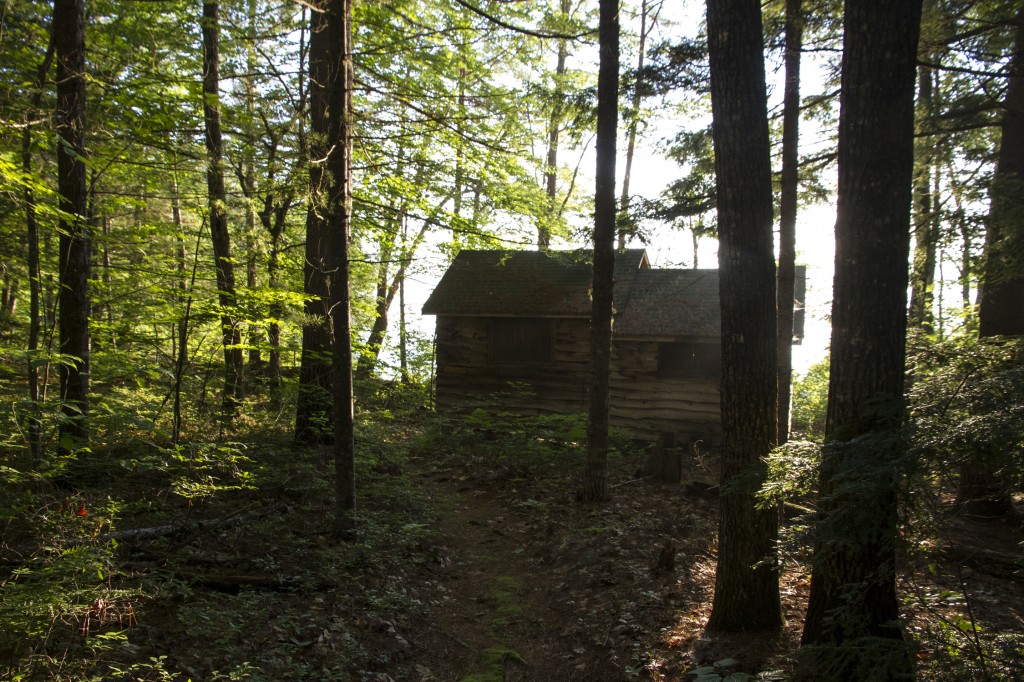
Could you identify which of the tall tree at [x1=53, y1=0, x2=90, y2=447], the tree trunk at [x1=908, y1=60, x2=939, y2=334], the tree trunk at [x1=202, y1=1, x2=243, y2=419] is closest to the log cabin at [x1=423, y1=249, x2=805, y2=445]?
the tree trunk at [x1=908, y1=60, x2=939, y2=334]

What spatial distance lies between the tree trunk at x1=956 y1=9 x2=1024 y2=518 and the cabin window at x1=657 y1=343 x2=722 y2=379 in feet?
22.1

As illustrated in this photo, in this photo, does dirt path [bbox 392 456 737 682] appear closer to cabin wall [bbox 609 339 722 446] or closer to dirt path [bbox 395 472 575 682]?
dirt path [bbox 395 472 575 682]

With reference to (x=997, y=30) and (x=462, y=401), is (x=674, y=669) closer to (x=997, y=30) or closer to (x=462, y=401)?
(x=997, y=30)

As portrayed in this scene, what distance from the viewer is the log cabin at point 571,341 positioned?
1566 cm

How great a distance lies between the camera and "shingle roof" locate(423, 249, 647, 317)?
16.7m

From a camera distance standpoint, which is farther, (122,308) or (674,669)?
(122,308)

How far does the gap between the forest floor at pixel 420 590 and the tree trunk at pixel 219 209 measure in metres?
1.44

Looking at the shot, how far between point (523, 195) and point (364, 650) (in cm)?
1037

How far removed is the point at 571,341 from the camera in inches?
657

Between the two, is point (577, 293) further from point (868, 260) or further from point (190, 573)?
point (190, 573)

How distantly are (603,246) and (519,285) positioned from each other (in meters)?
7.94

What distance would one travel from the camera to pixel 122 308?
9.73 metres

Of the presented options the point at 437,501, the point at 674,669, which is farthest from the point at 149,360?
the point at 674,669

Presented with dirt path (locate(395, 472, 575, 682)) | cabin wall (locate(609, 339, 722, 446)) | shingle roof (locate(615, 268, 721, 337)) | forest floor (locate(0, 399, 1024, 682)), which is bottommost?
dirt path (locate(395, 472, 575, 682))
